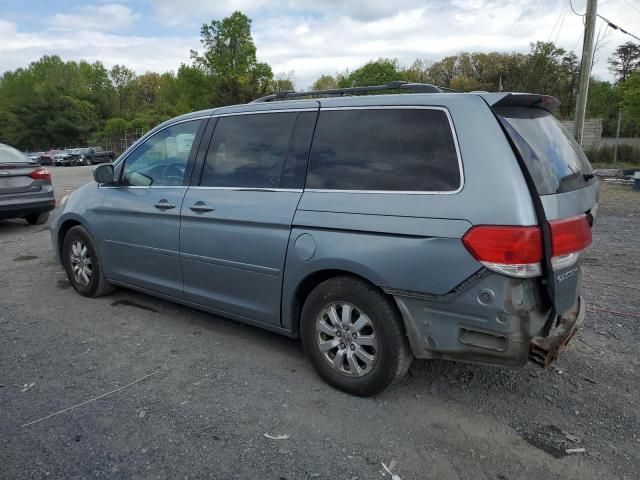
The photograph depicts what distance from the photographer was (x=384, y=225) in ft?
9.54

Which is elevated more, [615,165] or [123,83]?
[123,83]

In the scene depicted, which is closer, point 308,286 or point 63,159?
point 308,286

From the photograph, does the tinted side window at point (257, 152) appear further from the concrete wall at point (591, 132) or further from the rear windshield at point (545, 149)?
the concrete wall at point (591, 132)

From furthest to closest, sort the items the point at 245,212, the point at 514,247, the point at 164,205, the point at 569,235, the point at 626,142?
the point at 626,142, the point at 164,205, the point at 245,212, the point at 569,235, the point at 514,247

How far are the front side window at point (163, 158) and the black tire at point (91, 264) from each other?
2.72 ft

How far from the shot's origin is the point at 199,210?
153 inches

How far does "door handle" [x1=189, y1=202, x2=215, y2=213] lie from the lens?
384cm

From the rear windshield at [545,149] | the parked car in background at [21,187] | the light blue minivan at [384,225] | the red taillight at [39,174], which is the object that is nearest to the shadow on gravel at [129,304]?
the light blue minivan at [384,225]

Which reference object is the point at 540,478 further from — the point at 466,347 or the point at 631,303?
the point at 631,303

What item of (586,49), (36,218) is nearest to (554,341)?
(36,218)

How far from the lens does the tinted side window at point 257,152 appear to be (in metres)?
3.49

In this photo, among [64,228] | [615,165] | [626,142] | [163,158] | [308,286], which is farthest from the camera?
[626,142]

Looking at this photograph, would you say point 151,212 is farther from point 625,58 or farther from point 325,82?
point 325,82

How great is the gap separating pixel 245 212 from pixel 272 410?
1383 millimetres
